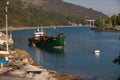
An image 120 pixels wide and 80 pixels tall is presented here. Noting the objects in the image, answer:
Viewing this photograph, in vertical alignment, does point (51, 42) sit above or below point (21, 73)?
below

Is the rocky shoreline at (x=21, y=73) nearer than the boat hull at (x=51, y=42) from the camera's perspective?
Yes

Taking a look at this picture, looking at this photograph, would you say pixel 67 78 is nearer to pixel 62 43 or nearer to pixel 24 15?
pixel 62 43

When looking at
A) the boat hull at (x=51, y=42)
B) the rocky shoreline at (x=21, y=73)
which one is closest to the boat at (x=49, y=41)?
the boat hull at (x=51, y=42)

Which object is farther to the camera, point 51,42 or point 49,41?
point 49,41

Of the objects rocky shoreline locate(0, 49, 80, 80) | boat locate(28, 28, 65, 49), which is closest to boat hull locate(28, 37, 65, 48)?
boat locate(28, 28, 65, 49)

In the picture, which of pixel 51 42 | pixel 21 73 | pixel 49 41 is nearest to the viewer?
pixel 21 73

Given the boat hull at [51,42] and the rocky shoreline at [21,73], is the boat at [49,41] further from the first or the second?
the rocky shoreline at [21,73]

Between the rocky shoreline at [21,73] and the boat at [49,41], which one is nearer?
the rocky shoreline at [21,73]

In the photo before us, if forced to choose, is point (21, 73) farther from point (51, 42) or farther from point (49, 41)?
point (49, 41)

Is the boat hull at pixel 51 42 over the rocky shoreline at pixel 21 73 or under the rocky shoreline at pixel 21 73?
under

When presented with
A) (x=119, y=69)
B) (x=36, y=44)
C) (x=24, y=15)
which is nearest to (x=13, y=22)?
(x=24, y=15)

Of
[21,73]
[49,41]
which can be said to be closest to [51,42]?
[49,41]

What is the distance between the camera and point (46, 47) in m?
59.1

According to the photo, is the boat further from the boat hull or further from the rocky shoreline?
the rocky shoreline
